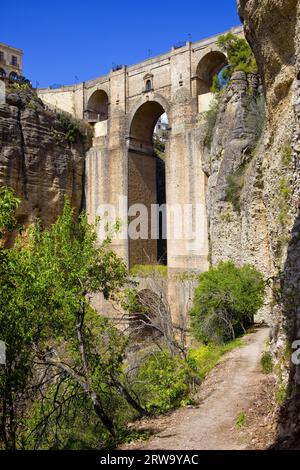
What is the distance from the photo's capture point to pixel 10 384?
6.16 meters

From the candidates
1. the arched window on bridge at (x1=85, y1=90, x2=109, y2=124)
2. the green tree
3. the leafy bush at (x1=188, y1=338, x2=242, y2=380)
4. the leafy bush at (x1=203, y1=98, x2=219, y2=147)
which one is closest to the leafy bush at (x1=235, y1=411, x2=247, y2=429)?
the green tree

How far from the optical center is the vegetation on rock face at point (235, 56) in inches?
672

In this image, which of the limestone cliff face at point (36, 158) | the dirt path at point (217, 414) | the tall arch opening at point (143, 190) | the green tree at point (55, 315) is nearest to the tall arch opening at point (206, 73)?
the tall arch opening at point (143, 190)

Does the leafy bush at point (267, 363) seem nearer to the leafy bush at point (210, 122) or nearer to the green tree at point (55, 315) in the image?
the green tree at point (55, 315)

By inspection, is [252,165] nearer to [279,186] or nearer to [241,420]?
[279,186]

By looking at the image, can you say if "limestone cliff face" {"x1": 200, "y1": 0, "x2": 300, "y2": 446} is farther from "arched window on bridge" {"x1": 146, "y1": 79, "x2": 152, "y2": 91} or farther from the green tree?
"arched window on bridge" {"x1": 146, "y1": 79, "x2": 152, "y2": 91}

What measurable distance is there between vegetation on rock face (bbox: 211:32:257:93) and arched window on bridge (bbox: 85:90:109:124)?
9266mm

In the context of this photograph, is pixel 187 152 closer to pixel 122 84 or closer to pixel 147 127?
pixel 147 127

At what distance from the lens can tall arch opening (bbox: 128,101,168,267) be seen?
933 inches

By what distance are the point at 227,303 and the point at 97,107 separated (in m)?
18.5

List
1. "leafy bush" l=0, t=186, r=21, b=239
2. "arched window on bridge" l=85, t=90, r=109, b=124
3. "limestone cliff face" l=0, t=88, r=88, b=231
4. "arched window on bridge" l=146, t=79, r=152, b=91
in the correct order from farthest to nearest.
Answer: "arched window on bridge" l=85, t=90, r=109, b=124 < "arched window on bridge" l=146, t=79, r=152, b=91 < "limestone cliff face" l=0, t=88, r=88, b=231 < "leafy bush" l=0, t=186, r=21, b=239

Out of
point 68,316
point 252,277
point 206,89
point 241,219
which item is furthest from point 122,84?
point 68,316

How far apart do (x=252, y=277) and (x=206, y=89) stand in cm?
1280

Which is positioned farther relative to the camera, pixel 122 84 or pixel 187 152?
pixel 122 84
